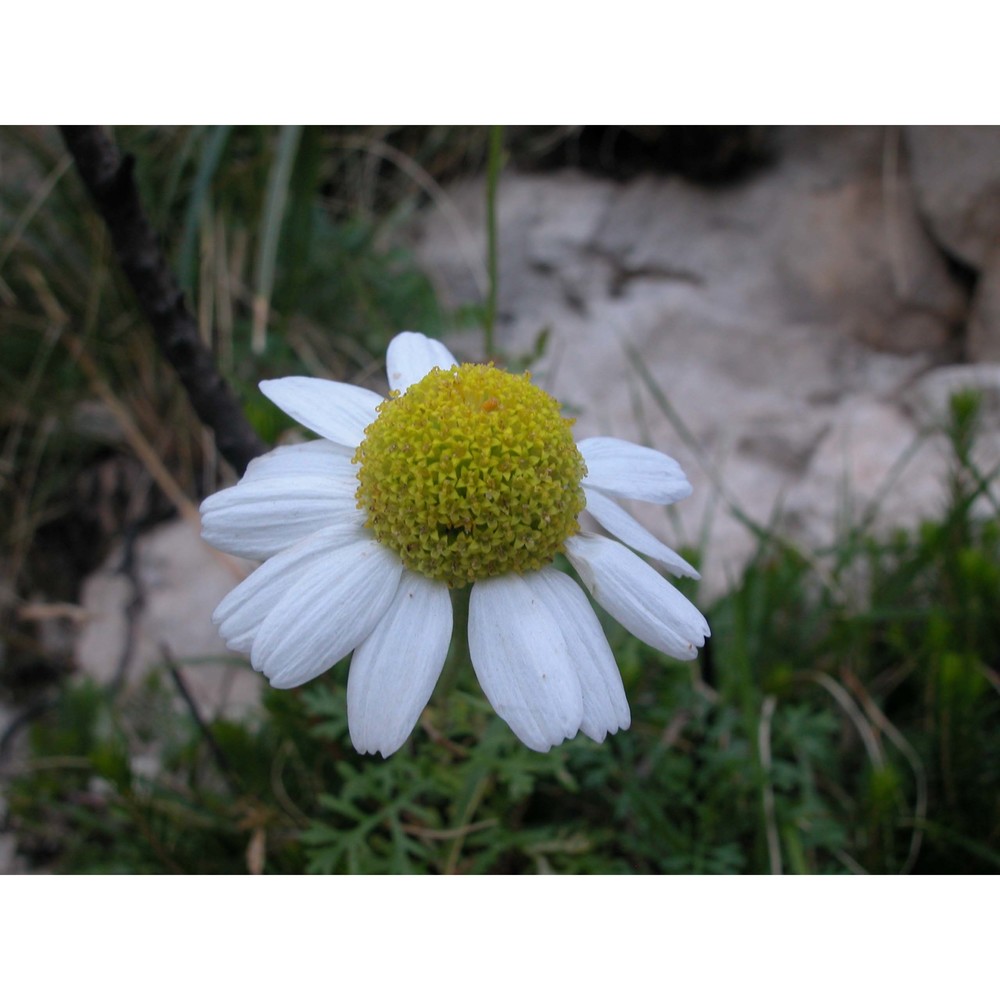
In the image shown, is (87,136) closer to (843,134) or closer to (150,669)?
(150,669)

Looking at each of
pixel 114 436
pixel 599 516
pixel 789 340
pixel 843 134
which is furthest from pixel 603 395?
pixel 599 516

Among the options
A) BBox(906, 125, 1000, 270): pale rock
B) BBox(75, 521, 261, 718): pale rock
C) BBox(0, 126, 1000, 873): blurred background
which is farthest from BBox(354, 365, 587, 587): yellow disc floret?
BBox(906, 125, 1000, 270): pale rock

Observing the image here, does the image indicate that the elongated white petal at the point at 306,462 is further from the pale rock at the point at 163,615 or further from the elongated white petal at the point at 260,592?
the pale rock at the point at 163,615

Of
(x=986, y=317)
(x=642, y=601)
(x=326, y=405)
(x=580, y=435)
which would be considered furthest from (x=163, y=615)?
(x=986, y=317)

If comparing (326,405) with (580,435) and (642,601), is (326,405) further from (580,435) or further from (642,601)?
(580,435)

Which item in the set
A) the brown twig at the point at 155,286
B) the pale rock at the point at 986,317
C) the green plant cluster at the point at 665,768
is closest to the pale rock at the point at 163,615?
the green plant cluster at the point at 665,768
